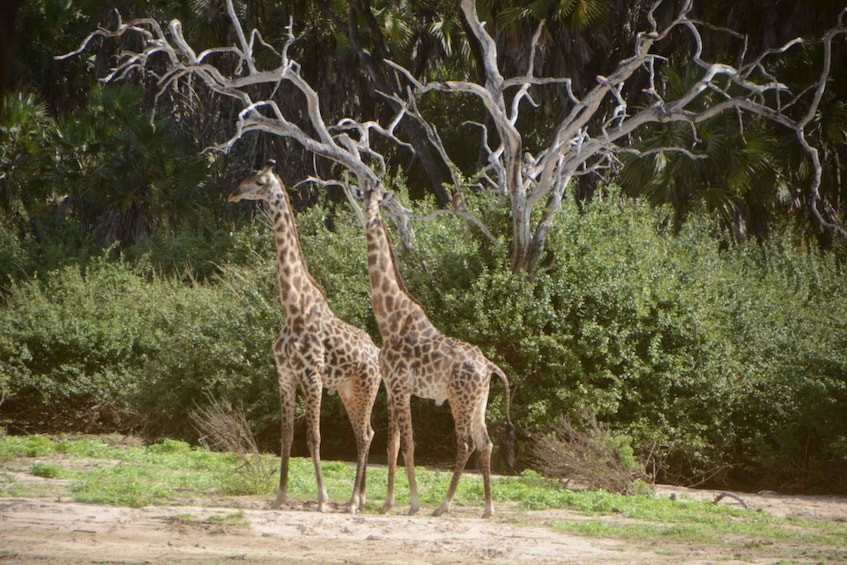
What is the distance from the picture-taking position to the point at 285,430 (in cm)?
1008

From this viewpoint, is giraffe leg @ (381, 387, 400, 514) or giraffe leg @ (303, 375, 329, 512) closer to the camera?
giraffe leg @ (381, 387, 400, 514)

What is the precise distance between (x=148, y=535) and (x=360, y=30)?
21.7 metres

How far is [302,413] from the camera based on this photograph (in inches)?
607

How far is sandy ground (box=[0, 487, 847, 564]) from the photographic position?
302 inches

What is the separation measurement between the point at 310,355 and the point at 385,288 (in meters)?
0.91

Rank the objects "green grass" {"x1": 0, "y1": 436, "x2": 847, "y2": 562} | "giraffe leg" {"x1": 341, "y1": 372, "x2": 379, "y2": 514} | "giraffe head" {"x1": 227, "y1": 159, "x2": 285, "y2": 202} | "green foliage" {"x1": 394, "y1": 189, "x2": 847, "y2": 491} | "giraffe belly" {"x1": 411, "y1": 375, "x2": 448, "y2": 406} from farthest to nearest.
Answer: "green foliage" {"x1": 394, "y1": 189, "x2": 847, "y2": 491}
"giraffe head" {"x1": 227, "y1": 159, "x2": 285, "y2": 202}
"giraffe leg" {"x1": 341, "y1": 372, "x2": 379, "y2": 514}
"giraffe belly" {"x1": 411, "y1": 375, "x2": 448, "y2": 406}
"green grass" {"x1": 0, "y1": 436, "x2": 847, "y2": 562}

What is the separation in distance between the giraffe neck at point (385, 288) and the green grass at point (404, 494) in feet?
5.62

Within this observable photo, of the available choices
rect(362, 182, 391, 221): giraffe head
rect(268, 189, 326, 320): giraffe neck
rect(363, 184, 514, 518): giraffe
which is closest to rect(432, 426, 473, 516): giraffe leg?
rect(363, 184, 514, 518): giraffe

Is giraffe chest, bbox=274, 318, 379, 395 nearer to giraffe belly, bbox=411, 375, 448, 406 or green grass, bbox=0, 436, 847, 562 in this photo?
giraffe belly, bbox=411, 375, 448, 406

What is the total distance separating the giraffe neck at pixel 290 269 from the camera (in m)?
10.3

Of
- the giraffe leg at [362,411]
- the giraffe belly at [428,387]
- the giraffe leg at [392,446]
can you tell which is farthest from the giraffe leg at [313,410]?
the giraffe belly at [428,387]

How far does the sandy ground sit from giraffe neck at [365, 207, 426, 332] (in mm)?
1766

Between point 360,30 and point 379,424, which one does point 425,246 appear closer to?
point 379,424

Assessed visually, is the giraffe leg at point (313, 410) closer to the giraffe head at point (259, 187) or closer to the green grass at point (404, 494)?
the green grass at point (404, 494)
